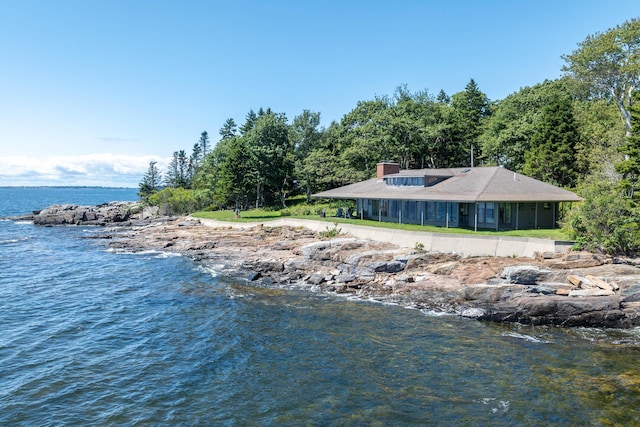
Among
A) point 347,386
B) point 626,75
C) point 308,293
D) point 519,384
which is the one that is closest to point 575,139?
point 626,75

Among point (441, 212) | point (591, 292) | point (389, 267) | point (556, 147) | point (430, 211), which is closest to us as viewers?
point (591, 292)

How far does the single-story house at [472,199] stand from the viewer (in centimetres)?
3253

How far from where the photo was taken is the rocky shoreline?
20875mm

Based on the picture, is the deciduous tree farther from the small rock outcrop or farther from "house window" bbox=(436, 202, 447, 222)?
the small rock outcrop

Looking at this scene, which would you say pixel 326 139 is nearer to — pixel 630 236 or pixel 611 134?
pixel 611 134

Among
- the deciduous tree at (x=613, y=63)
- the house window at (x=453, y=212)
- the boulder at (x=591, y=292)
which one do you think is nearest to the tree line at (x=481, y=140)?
the deciduous tree at (x=613, y=63)

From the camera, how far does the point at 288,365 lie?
1627 centimetres

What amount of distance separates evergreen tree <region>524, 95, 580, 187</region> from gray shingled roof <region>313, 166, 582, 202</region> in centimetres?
1094

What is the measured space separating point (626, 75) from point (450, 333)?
35146 millimetres

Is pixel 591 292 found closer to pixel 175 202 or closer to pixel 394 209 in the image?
pixel 394 209

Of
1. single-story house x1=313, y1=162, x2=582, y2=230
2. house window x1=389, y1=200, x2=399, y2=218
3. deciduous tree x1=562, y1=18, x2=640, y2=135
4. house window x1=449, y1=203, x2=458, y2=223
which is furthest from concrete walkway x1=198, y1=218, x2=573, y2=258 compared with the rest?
deciduous tree x1=562, y1=18, x2=640, y2=135

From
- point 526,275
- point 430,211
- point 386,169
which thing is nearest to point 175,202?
point 386,169

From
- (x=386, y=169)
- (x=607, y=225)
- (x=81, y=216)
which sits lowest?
(x=81, y=216)

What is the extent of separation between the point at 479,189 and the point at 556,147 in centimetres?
1799
